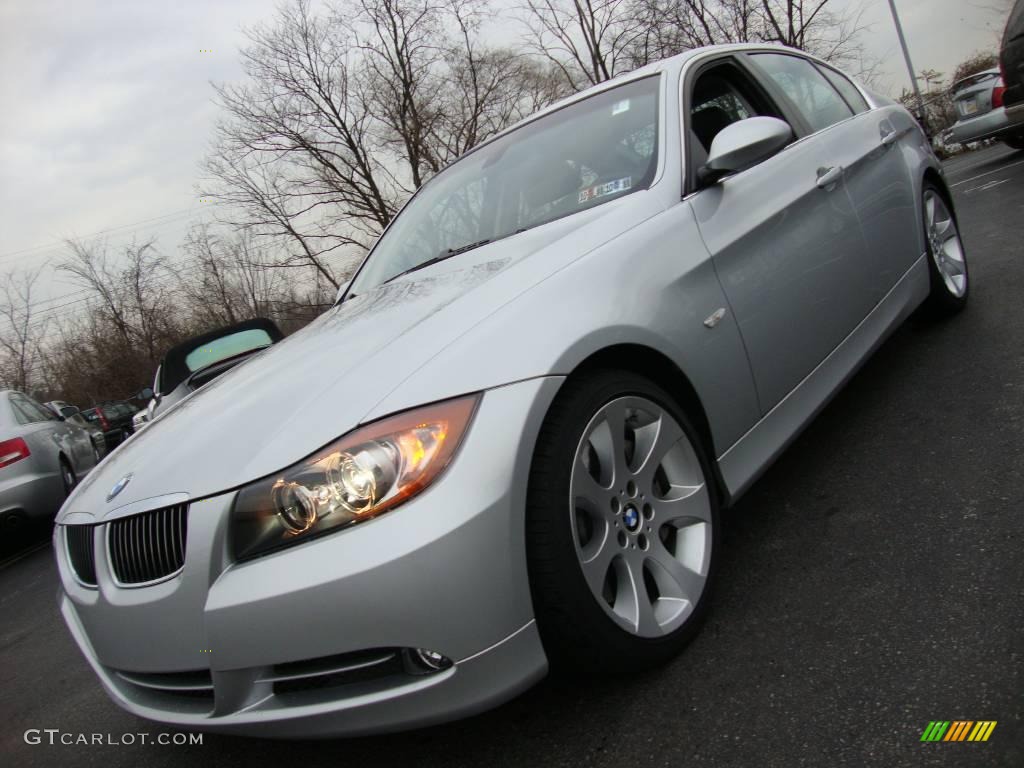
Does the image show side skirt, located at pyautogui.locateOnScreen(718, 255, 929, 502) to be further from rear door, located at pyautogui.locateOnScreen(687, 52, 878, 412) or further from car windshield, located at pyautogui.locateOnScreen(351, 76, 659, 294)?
car windshield, located at pyautogui.locateOnScreen(351, 76, 659, 294)

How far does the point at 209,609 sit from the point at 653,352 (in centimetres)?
126

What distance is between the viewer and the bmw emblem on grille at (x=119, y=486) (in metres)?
1.98

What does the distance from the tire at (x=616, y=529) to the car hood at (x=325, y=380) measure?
37 centimetres

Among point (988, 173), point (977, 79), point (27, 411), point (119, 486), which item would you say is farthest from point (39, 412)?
point (977, 79)

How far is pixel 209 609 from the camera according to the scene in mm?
1604

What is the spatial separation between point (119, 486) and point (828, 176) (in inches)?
107

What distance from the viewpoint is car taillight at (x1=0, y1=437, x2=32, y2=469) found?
20.5 feet

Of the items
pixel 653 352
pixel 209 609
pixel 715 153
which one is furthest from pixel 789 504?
pixel 209 609

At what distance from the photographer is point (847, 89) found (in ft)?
12.9

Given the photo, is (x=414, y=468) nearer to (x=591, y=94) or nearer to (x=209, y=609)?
(x=209, y=609)

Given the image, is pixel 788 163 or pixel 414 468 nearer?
pixel 414 468

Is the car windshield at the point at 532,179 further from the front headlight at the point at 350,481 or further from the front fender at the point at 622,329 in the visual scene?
the front headlight at the point at 350,481

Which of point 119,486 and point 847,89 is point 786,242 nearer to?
point 847,89

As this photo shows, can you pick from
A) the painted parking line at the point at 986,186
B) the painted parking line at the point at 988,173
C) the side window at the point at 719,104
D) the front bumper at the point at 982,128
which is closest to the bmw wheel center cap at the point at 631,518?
the side window at the point at 719,104
